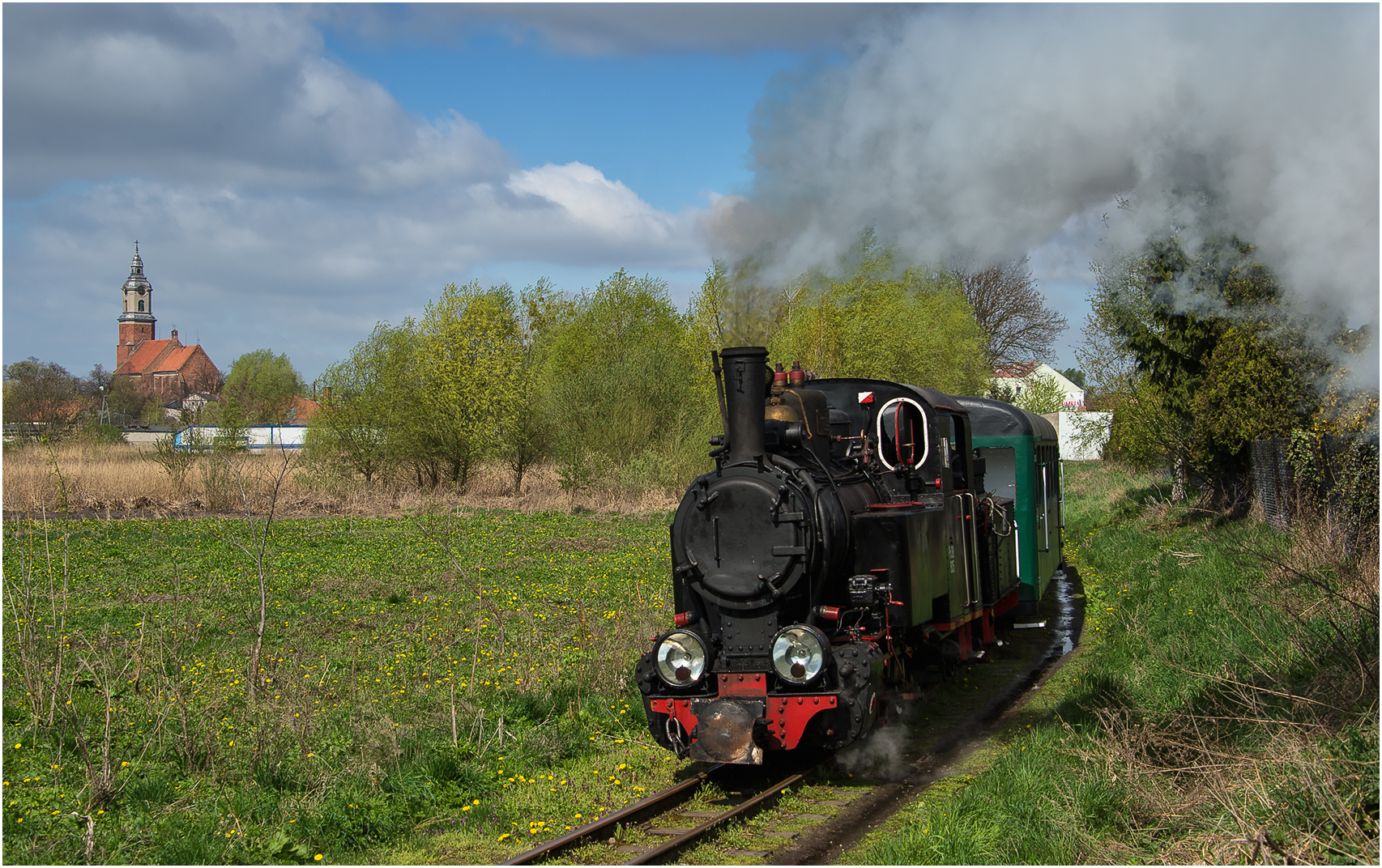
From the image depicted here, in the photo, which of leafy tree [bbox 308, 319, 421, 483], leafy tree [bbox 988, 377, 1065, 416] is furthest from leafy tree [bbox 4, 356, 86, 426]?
leafy tree [bbox 988, 377, 1065, 416]

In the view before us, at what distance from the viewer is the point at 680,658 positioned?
695 centimetres

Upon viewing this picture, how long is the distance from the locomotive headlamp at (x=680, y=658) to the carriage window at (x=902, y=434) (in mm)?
2444

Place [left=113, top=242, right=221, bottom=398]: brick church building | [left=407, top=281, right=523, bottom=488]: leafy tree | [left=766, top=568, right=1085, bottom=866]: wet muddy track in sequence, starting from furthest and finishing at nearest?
1. [left=113, top=242, right=221, bottom=398]: brick church building
2. [left=407, top=281, right=523, bottom=488]: leafy tree
3. [left=766, top=568, right=1085, bottom=866]: wet muddy track

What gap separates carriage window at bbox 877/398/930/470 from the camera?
26.6 feet

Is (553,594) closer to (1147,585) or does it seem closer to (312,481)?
(1147,585)

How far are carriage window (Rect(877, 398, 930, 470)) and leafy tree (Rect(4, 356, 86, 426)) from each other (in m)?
30.1

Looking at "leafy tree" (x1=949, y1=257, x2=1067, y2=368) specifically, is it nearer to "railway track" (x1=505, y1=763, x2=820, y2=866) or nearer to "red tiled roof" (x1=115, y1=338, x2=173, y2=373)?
"railway track" (x1=505, y1=763, x2=820, y2=866)

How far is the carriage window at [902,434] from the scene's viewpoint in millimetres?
8102

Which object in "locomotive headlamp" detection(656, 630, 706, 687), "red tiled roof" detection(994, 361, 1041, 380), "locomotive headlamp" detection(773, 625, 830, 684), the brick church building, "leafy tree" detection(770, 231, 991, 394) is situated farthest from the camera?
the brick church building

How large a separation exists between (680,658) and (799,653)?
0.84 meters

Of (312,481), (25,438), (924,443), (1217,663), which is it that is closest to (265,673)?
(924,443)

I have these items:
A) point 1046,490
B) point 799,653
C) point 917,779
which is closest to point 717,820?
point 799,653

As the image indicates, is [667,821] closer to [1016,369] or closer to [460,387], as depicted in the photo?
[460,387]

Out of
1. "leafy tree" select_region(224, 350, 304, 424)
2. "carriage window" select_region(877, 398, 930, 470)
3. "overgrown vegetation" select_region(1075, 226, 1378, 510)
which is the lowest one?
"carriage window" select_region(877, 398, 930, 470)
